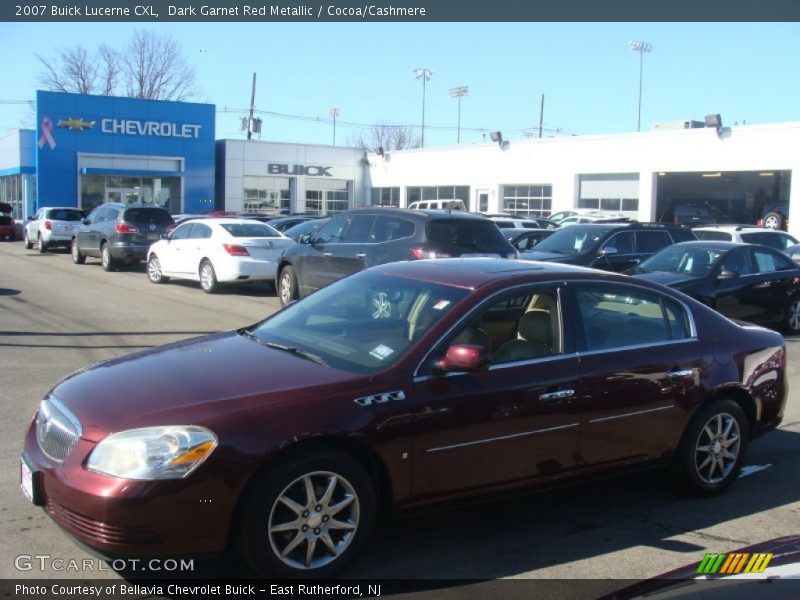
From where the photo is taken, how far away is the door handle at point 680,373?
529 centimetres

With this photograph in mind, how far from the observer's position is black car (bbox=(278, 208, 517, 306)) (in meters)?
12.1

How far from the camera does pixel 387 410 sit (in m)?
4.22

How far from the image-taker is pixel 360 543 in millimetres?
4168

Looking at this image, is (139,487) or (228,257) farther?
(228,257)

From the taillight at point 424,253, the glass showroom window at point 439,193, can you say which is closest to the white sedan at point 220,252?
the taillight at point 424,253

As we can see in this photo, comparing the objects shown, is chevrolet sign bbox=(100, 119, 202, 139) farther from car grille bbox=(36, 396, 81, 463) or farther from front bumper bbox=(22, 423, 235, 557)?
front bumper bbox=(22, 423, 235, 557)

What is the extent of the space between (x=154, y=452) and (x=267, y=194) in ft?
153

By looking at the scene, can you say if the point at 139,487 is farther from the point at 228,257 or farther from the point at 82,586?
the point at 228,257

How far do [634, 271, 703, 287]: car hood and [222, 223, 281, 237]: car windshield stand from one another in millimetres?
7695

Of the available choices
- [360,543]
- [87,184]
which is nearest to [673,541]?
[360,543]

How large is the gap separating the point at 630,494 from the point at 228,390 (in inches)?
120

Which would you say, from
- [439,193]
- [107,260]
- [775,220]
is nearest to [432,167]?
[439,193]

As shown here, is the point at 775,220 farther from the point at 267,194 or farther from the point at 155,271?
the point at 267,194

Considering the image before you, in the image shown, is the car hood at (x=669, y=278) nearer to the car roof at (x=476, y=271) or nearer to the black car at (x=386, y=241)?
the black car at (x=386, y=241)
